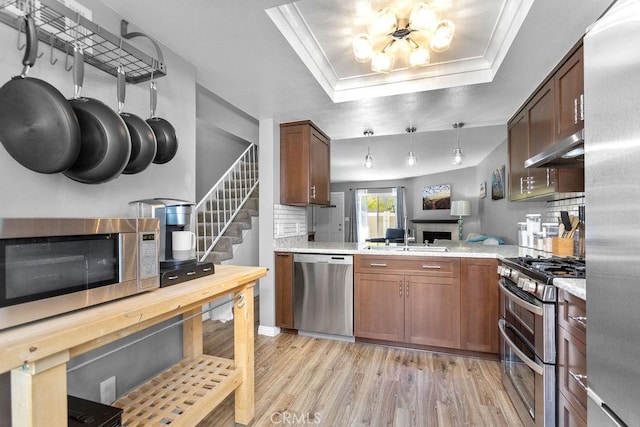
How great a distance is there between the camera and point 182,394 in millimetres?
1455

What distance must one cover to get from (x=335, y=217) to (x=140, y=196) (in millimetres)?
7738

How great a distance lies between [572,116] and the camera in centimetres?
179

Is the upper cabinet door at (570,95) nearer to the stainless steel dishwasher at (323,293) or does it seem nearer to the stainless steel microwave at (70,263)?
the stainless steel dishwasher at (323,293)

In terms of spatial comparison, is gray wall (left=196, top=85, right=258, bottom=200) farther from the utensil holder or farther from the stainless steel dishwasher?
the utensil holder

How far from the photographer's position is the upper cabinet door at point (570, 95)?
66.5 inches

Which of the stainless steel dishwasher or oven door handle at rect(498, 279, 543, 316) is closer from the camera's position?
oven door handle at rect(498, 279, 543, 316)

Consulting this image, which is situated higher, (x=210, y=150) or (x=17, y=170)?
(x=210, y=150)

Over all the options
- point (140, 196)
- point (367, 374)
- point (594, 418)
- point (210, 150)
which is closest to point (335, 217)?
point (210, 150)

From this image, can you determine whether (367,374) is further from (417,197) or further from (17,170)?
(417,197)

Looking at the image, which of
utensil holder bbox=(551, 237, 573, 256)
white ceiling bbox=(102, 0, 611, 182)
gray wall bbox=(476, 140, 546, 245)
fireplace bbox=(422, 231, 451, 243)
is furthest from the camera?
fireplace bbox=(422, 231, 451, 243)

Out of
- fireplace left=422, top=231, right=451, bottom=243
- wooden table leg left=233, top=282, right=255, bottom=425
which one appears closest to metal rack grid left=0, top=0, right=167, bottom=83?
wooden table leg left=233, top=282, right=255, bottom=425

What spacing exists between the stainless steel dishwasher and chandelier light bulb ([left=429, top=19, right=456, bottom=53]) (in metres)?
1.86

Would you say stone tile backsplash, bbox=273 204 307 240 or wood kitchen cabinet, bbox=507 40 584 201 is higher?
wood kitchen cabinet, bbox=507 40 584 201

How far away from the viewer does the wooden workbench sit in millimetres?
720
